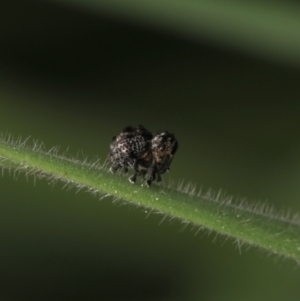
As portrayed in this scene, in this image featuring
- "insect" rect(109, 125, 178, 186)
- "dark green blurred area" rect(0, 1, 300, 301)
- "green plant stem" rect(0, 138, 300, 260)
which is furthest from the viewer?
"dark green blurred area" rect(0, 1, 300, 301)

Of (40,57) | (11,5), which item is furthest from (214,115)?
(11,5)

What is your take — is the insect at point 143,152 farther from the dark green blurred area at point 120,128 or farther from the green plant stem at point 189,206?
the dark green blurred area at point 120,128

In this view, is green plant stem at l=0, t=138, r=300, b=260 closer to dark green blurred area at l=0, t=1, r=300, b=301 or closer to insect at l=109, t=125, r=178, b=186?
insect at l=109, t=125, r=178, b=186

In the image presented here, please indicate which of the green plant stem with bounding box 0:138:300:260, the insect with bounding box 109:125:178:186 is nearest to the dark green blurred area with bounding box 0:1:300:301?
the insect with bounding box 109:125:178:186

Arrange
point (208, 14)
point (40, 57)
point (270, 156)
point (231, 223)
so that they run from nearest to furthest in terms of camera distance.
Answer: point (231, 223)
point (208, 14)
point (270, 156)
point (40, 57)

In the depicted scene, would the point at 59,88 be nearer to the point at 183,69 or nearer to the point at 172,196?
the point at 183,69

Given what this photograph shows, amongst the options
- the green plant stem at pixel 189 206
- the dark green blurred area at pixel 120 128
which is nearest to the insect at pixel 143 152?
the green plant stem at pixel 189 206
